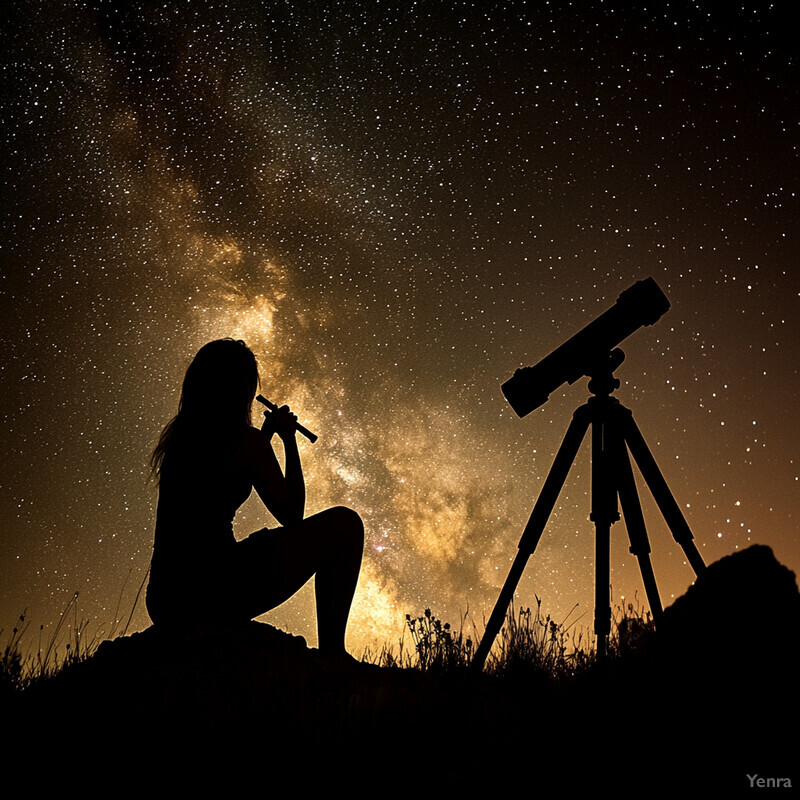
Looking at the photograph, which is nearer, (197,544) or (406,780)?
(406,780)

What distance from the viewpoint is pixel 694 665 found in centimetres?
175

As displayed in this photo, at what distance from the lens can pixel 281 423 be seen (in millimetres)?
3078

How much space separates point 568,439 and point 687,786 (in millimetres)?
1673

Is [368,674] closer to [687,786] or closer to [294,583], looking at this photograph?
[294,583]

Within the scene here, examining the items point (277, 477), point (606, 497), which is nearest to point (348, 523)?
point (277, 477)

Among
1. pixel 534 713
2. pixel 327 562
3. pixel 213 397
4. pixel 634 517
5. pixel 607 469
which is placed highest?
pixel 213 397

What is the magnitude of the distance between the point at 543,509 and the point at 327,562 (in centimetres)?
115

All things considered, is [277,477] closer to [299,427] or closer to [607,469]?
[299,427]

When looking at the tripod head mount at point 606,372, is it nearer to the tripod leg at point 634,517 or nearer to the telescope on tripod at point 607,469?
the telescope on tripod at point 607,469

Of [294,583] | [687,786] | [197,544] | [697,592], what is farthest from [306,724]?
[697,592]

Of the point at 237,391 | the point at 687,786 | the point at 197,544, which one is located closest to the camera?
the point at 687,786

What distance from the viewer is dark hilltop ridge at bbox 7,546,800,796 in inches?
59.1

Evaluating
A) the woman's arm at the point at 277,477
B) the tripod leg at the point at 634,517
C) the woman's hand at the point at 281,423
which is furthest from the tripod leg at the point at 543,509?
the woman's hand at the point at 281,423

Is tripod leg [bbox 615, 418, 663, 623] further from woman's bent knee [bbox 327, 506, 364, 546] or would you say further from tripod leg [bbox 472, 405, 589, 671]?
woman's bent knee [bbox 327, 506, 364, 546]
